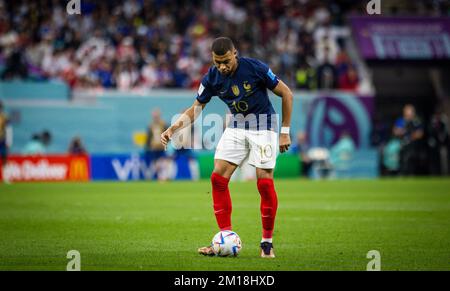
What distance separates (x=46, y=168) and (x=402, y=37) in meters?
14.9

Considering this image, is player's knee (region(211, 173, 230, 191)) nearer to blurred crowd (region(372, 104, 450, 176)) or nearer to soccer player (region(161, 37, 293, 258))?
soccer player (region(161, 37, 293, 258))

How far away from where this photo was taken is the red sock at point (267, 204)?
32.5 ft

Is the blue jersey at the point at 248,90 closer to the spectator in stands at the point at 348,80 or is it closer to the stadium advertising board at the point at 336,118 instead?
the stadium advertising board at the point at 336,118

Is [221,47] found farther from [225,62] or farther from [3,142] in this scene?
[3,142]

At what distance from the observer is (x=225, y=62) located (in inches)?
384

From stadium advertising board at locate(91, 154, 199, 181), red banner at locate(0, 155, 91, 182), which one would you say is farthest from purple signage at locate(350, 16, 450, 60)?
red banner at locate(0, 155, 91, 182)

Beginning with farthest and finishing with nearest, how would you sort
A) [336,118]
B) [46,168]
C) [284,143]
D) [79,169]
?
1. [336,118]
2. [79,169]
3. [46,168]
4. [284,143]

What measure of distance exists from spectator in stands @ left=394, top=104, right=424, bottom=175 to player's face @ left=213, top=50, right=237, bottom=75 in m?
Answer: 21.4

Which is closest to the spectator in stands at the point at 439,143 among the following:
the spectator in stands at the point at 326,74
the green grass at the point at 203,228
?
the spectator in stands at the point at 326,74

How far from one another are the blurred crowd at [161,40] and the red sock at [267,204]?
19945 millimetres

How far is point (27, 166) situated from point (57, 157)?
3.16 ft

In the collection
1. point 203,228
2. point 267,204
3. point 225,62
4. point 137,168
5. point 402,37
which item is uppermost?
point 402,37

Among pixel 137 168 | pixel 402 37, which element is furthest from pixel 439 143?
pixel 137 168
